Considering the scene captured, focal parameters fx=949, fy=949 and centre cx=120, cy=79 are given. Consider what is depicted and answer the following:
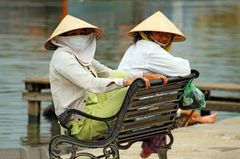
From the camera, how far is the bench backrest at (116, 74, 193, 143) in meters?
6.83

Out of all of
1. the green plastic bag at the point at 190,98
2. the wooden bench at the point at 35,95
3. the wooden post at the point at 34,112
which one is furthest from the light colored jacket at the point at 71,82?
the wooden post at the point at 34,112

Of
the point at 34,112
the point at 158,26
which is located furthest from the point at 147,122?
the point at 34,112

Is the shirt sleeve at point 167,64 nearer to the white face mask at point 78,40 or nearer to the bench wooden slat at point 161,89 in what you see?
the bench wooden slat at point 161,89

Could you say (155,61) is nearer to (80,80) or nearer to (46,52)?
(80,80)

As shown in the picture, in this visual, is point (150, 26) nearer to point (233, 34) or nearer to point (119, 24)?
point (233, 34)

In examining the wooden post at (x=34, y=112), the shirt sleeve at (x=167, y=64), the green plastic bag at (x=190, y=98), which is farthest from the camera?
the wooden post at (x=34, y=112)

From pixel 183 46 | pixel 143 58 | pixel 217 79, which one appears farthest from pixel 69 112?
pixel 183 46

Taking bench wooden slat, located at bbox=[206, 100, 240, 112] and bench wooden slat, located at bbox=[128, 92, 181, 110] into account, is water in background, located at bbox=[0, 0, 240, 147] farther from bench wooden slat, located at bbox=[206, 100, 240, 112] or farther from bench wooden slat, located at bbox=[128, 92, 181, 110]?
bench wooden slat, located at bbox=[128, 92, 181, 110]

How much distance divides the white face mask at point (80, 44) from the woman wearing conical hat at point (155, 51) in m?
0.37

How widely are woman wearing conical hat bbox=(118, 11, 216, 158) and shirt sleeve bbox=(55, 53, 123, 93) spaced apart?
17.8 inches

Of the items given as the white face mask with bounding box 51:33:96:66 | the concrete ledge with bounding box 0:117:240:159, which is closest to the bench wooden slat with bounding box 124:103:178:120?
the white face mask with bounding box 51:33:96:66

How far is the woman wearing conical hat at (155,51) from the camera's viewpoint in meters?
7.22

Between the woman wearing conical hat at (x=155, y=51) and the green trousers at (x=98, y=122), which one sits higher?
the woman wearing conical hat at (x=155, y=51)

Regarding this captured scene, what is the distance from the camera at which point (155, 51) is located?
23.7 feet
